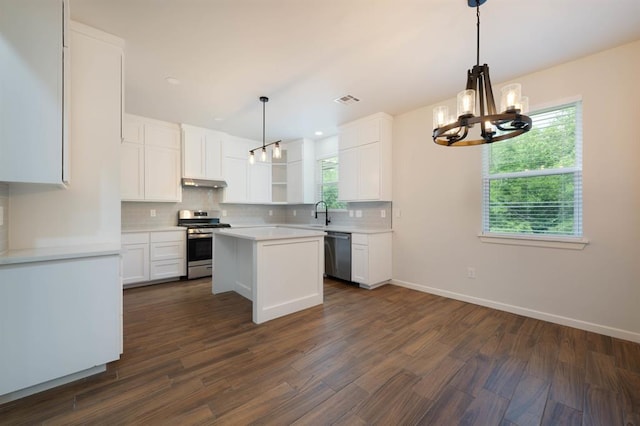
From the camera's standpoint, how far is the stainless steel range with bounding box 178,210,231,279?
4.39m

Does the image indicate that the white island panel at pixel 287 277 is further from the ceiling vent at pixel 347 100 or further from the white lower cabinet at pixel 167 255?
the white lower cabinet at pixel 167 255

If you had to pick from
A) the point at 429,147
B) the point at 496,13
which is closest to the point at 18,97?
the point at 496,13

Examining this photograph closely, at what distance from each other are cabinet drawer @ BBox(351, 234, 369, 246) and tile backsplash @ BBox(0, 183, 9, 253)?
11.4 ft

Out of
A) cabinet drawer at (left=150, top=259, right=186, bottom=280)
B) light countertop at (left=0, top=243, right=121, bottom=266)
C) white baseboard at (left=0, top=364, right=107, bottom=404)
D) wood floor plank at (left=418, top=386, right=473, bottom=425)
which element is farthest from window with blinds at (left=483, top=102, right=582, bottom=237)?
cabinet drawer at (left=150, top=259, right=186, bottom=280)

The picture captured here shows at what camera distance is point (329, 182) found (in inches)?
213

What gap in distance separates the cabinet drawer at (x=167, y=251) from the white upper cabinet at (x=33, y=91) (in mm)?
2563

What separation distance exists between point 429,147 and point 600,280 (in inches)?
89.7

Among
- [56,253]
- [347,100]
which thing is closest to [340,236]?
[347,100]

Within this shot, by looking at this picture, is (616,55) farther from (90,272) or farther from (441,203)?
(90,272)

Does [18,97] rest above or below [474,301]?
above

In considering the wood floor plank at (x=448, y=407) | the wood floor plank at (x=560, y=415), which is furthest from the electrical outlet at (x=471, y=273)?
the wood floor plank at (x=448, y=407)

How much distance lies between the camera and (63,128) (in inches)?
70.1

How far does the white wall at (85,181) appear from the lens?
1.91 m

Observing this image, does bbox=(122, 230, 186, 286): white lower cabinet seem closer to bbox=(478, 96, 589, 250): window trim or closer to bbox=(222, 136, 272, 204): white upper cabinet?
bbox=(222, 136, 272, 204): white upper cabinet
